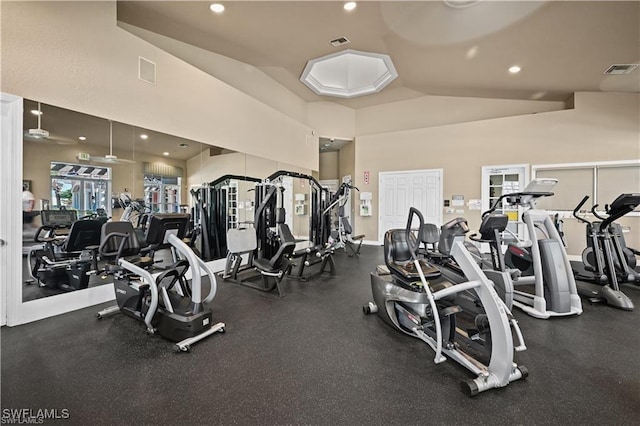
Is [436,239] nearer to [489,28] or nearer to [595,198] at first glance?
[489,28]

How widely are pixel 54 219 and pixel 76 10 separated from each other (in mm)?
2446

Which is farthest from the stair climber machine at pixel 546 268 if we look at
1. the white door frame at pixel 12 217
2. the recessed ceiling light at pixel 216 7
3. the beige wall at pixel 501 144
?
the white door frame at pixel 12 217

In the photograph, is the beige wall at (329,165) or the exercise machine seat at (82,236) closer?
the exercise machine seat at (82,236)

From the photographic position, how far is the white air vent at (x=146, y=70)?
3.80 meters

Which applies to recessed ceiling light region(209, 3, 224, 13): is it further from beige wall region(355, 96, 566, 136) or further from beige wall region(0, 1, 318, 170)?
beige wall region(355, 96, 566, 136)

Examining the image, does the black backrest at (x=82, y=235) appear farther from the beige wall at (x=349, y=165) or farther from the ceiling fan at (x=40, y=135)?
the beige wall at (x=349, y=165)

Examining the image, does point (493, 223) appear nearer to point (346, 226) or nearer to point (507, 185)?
point (346, 226)

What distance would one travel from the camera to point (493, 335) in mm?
1776

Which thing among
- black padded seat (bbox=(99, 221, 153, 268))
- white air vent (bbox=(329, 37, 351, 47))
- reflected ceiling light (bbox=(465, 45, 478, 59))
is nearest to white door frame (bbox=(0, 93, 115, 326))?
black padded seat (bbox=(99, 221, 153, 268))

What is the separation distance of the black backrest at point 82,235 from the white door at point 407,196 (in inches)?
266

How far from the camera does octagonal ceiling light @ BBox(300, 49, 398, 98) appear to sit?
250 inches

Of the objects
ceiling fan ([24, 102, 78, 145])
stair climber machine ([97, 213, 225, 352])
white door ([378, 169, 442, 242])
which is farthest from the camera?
white door ([378, 169, 442, 242])

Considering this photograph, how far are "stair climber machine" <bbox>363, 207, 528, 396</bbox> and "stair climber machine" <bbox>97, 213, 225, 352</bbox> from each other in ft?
5.68

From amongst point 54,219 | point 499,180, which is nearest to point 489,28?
point 499,180
